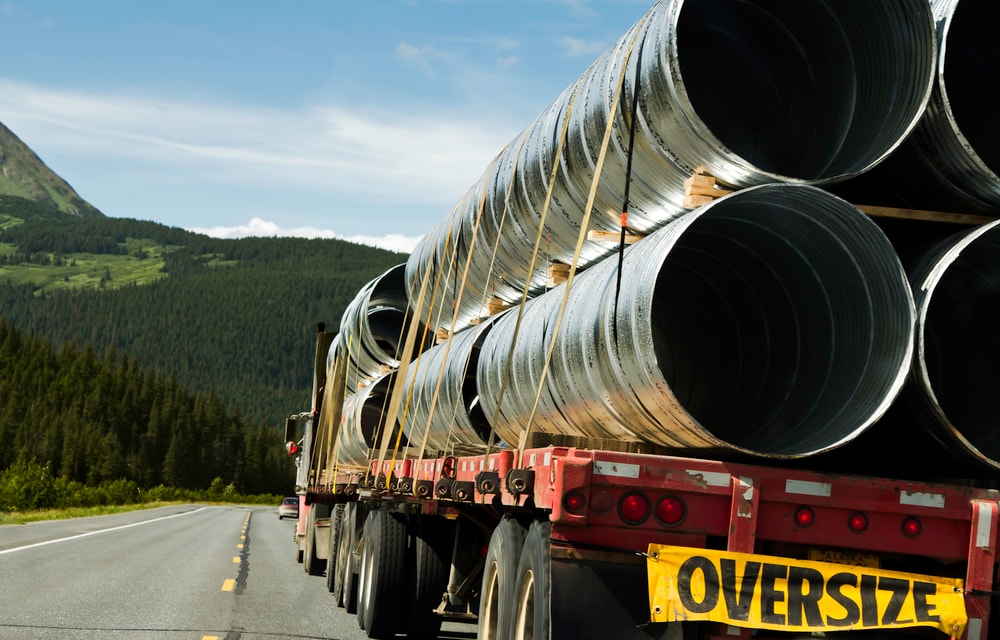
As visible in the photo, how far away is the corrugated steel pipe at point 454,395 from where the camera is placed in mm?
9008

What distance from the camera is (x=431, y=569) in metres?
10.5

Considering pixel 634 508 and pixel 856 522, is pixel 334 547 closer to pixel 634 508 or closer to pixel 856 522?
pixel 634 508

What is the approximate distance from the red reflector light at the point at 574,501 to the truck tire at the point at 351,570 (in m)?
7.80

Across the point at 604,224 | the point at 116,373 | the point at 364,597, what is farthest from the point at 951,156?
the point at 116,373

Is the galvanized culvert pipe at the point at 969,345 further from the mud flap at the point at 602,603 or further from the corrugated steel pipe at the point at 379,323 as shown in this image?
the corrugated steel pipe at the point at 379,323

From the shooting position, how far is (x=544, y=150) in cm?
784

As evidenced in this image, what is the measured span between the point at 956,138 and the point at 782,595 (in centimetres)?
229

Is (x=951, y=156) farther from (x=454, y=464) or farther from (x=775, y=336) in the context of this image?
(x=454, y=464)

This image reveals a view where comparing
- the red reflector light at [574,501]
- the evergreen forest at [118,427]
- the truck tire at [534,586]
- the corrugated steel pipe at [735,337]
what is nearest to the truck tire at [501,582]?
the truck tire at [534,586]

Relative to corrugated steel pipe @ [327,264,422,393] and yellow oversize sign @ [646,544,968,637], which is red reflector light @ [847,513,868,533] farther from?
corrugated steel pipe @ [327,264,422,393]

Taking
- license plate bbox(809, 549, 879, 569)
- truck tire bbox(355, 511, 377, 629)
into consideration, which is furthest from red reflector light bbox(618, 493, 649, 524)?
truck tire bbox(355, 511, 377, 629)

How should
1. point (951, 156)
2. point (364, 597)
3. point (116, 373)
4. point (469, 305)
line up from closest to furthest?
point (951, 156) → point (469, 305) → point (364, 597) → point (116, 373)

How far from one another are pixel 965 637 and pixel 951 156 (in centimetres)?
220

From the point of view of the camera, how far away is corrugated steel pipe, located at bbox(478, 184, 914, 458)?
5480 millimetres
